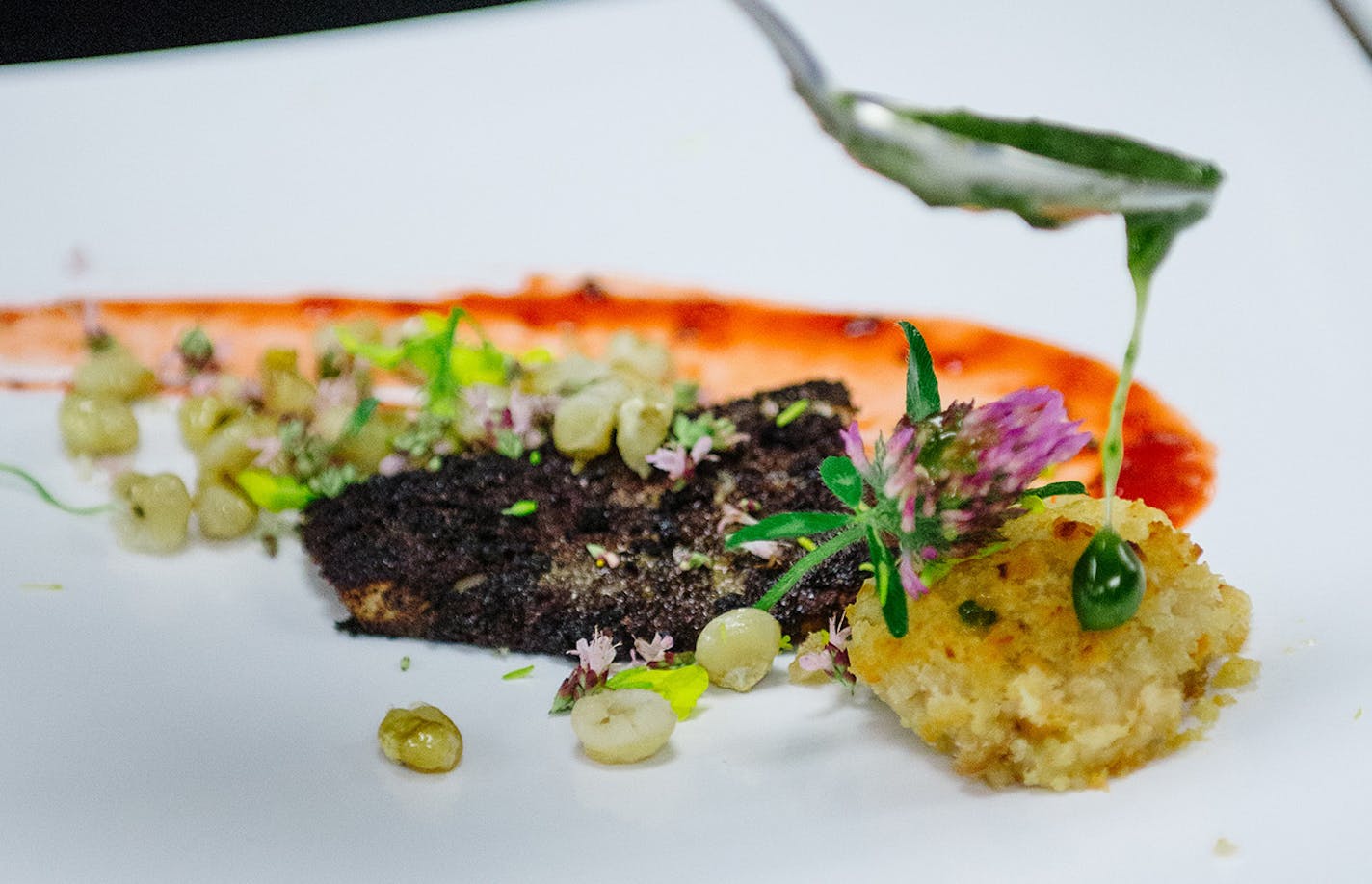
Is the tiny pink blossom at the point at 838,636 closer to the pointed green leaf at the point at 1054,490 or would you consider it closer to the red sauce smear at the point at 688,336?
the pointed green leaf at the point at 1054,490

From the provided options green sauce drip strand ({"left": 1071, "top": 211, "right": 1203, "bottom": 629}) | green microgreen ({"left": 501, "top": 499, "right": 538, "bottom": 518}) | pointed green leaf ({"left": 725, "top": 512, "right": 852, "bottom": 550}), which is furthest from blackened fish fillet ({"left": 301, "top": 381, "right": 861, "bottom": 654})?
green sauce drip strand ({"left": 1071, "top": 211, "right": 1203, "bottom": 629})

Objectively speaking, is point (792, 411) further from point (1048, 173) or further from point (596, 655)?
point (1048, 173)

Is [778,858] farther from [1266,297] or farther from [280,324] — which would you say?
[280,324]

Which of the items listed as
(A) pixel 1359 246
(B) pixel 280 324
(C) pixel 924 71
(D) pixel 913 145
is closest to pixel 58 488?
(B) pixel 280 324

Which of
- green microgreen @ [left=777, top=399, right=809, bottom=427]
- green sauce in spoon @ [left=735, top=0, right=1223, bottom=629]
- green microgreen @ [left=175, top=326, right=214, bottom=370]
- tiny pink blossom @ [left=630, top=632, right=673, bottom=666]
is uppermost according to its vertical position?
green sauce in spoon @ [left=735, top=0, right=1223, bottom=629]

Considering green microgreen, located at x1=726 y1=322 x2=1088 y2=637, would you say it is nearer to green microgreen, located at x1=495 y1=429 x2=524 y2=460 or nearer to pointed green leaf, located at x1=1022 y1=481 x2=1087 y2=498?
pointed green leaf, located at x1=1022 y1=481 x2=1087 y2=498

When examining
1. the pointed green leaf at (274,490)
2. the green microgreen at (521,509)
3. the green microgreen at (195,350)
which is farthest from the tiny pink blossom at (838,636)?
the green microgreen at (195,350)
